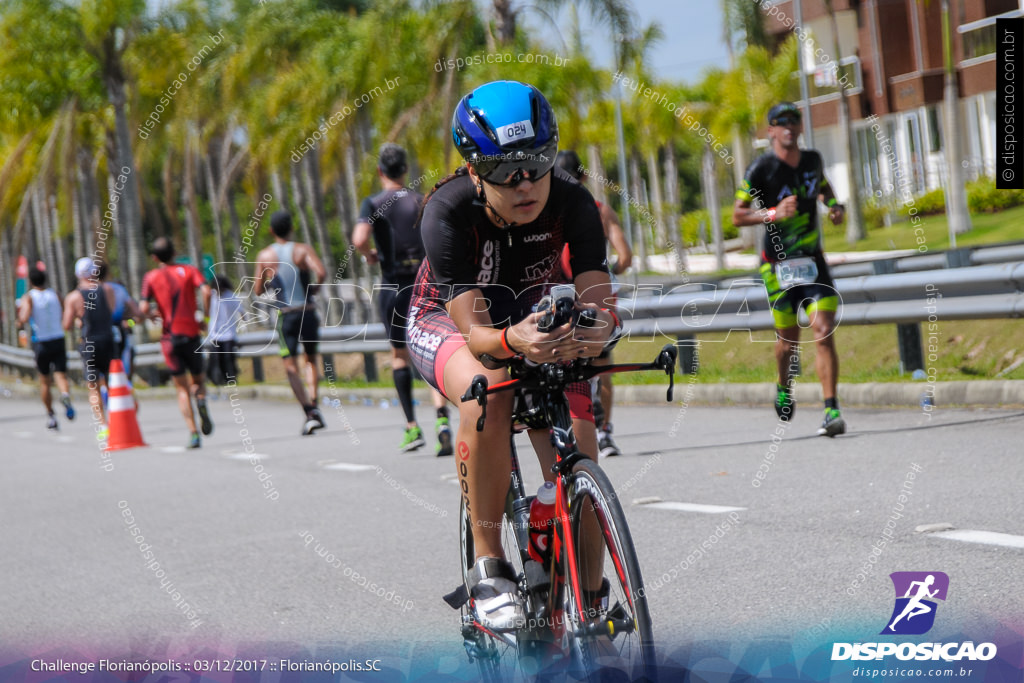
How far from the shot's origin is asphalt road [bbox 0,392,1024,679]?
4656 millimetres

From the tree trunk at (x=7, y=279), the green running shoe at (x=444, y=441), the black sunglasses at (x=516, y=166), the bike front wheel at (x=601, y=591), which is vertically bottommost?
the green running shoe at (x=444, y=441)

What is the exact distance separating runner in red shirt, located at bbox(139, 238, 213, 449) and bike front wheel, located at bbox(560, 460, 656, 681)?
974 centimetres

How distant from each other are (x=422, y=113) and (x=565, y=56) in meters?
3.53

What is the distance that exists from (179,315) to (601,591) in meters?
10.3

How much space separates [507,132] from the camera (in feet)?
11.0

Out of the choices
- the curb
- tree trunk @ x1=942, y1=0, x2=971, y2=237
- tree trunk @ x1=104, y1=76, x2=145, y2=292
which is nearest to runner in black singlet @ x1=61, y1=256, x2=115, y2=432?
the curb

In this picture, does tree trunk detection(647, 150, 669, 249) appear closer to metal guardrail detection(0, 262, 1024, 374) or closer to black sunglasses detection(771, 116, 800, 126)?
metal guardrail detection(0, 262, 1024, 374)

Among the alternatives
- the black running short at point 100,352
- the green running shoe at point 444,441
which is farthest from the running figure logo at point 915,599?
the black running short at point 100,352

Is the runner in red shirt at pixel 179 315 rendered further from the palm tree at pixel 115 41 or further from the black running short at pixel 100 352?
the palm tree at pixel 115 41

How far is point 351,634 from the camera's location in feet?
15.7

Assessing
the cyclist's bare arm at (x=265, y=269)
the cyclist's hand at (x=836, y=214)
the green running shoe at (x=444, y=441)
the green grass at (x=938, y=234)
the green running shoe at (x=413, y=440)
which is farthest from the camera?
the green grass at (x=938, y=234)

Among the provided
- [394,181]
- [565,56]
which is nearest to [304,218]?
[565,56]

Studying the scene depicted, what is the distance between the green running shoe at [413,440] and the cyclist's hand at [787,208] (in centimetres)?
334

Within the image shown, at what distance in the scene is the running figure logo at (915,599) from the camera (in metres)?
4.05
